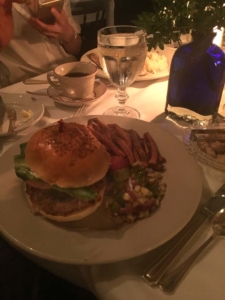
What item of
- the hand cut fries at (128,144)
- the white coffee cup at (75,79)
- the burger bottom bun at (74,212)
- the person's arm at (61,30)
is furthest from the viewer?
the person's arm at (61,30)

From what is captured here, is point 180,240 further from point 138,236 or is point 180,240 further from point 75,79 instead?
point 75,79

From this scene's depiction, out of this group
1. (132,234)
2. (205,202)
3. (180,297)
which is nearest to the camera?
(180,297)

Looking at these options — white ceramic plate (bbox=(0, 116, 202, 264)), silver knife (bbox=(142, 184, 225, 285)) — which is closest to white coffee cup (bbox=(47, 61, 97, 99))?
white ceramic plate (bbox=(0, 116, 202, 264))

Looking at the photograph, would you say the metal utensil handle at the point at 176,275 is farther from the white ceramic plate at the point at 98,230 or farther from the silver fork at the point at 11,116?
the silver fork at the point at 11,116

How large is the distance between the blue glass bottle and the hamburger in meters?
0.40

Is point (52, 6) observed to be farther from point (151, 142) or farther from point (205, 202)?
point (205, 202)

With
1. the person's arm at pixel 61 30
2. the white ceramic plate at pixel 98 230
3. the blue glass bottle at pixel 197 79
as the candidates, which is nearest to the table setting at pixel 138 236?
the white ceramic plate at pixel 98 230

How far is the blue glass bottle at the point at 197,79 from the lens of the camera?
0.96m

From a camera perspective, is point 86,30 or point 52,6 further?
point 86,30

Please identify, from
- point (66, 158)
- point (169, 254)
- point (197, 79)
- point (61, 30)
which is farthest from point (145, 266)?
point (61, 30)

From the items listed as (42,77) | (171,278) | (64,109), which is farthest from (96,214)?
(42,77)

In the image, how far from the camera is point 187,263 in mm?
598

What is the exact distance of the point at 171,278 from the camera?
57 centimetres

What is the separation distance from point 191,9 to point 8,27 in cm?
98
